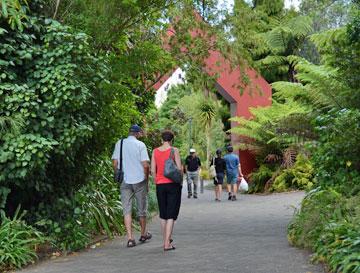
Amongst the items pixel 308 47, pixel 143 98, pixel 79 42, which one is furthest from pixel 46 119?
pixel 308 47

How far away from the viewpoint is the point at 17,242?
291 inches

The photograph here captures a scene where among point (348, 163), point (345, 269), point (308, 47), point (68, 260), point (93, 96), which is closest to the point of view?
point (345, 269)

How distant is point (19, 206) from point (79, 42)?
7.71 ft

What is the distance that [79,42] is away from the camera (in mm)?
8094

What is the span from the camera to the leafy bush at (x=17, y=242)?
7.08m

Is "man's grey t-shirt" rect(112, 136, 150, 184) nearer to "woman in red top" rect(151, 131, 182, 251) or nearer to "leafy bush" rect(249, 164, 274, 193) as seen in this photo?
"woman in red top" rect(151, 131, 182, 251)

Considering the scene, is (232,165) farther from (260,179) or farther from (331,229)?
(331,229)

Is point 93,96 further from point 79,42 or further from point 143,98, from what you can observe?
point 143,98

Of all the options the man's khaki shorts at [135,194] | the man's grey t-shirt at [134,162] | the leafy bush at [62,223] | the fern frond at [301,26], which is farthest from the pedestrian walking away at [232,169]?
the leafy bush at [62,223]

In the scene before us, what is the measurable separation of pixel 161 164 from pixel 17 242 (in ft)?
7.61

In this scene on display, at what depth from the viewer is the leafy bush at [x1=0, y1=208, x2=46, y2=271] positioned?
7.08 m

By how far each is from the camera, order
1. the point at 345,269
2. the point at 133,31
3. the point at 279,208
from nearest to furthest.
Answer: the point at 345,269 → the point at 133,31 → the point at 279,208

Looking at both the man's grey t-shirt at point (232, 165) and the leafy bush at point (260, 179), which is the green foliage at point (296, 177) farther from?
the man's grey t-shirt at point (232, 165)

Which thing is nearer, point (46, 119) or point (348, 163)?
point (46, 119)
